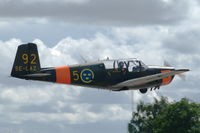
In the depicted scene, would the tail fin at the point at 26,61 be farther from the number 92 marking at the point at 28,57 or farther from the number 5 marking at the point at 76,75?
the number 5 marking at the point at 76,75

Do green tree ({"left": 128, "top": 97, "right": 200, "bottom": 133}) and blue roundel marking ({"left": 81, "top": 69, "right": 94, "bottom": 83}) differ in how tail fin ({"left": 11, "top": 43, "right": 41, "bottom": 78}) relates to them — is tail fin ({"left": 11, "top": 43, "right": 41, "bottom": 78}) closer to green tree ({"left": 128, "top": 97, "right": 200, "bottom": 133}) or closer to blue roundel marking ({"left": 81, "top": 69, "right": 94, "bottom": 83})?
blue roundel marking ({"left": 81, "top": 69, "right": 94, "bottom": 83})

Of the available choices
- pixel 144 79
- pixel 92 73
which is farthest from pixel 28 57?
pixel 144 79

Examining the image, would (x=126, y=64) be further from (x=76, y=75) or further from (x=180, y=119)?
(x=180, y=119)

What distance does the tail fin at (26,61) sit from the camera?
49156mm

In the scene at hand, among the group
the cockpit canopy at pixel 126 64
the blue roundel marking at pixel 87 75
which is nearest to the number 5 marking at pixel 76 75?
the blue roundel marking at pixel 87 75

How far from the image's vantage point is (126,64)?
51188 mm

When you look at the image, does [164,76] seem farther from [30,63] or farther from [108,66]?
[30,63]

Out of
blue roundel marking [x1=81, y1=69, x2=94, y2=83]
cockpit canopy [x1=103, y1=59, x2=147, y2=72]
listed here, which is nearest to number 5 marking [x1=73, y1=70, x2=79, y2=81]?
blue roundel marking [x1=81, y1=69, x2=94, y2=83]

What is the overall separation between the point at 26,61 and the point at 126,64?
7423 mm

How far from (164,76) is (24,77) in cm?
1064

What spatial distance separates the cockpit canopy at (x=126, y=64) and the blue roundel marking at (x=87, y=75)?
1267 millimetres

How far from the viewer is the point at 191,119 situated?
312 feet

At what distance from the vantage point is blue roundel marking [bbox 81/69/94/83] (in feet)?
165

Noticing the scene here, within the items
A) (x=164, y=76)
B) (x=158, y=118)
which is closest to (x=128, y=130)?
(x=158, y=118)
